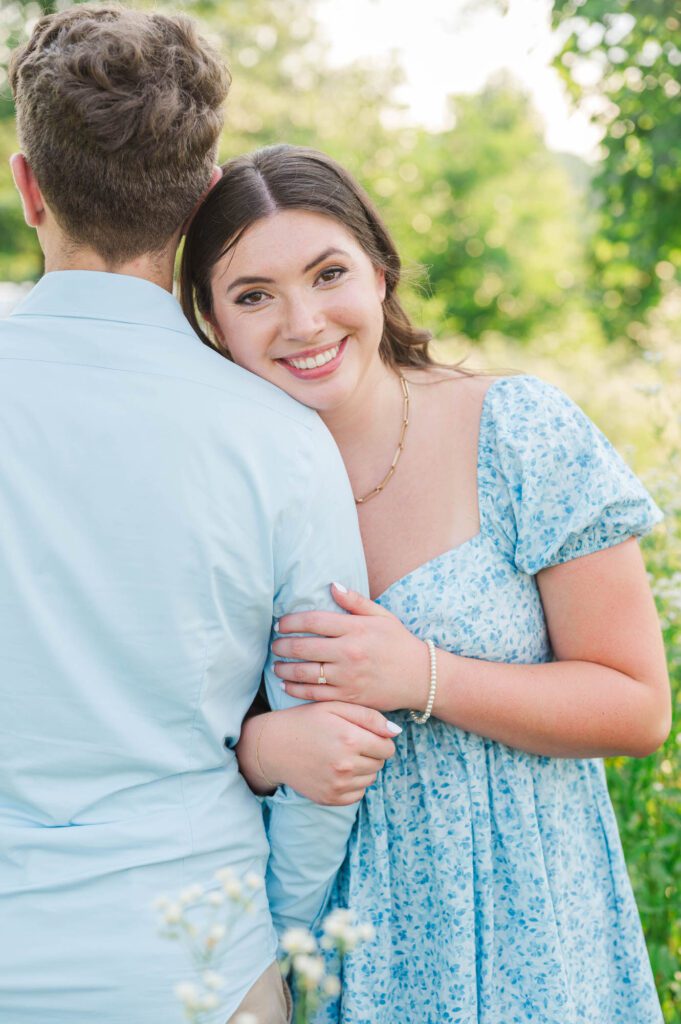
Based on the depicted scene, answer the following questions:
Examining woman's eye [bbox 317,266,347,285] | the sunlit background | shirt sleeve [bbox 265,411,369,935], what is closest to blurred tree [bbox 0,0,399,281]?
the sunlit background

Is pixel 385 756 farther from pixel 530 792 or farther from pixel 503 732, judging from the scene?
pixel 530 792

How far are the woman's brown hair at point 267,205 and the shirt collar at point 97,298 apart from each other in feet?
1.27

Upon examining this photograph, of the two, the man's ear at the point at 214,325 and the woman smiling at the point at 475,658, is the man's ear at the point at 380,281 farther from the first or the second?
the man's ear at the point at 214,325

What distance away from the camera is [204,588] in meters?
1.64

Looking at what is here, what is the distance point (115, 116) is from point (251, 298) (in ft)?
1.72

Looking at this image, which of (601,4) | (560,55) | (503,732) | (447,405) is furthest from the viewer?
(560,55)

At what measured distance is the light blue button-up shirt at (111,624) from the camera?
1.57 metres

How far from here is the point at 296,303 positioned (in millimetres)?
2043

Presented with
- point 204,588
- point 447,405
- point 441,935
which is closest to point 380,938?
point 441,935

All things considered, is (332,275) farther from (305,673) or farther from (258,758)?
(258,758)

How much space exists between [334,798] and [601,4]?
422 cm

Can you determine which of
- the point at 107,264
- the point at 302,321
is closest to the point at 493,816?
the point at 302,321

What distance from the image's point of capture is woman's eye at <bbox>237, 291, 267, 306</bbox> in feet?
6.83

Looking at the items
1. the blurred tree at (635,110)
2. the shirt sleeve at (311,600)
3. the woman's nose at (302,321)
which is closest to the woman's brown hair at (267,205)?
the woman's nose at (302,321)
